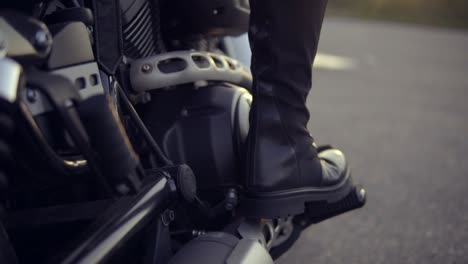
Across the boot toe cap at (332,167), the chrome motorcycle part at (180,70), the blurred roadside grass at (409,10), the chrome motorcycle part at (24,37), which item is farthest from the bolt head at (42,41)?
the blurred roadside grass at (409,10)

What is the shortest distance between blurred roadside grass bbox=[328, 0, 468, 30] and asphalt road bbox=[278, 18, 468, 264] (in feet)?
18.0

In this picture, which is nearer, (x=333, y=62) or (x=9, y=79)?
(x=9, y=79)

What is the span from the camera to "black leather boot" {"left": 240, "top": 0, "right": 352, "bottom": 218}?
3.91 feet

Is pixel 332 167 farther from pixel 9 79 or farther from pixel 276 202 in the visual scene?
pixel 9 79

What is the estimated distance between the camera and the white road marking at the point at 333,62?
5.82m

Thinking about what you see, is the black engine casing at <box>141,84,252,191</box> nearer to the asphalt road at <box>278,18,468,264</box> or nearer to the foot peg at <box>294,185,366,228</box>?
the foot peg at <box>294,185,366,228</box>

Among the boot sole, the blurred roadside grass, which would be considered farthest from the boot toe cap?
the blurred roadside grass

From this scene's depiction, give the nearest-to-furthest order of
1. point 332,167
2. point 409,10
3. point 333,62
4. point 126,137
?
point 126,137 < point 332,167 < point 333,62 < point 409,10

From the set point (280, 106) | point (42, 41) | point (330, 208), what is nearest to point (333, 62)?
point (330, 208)

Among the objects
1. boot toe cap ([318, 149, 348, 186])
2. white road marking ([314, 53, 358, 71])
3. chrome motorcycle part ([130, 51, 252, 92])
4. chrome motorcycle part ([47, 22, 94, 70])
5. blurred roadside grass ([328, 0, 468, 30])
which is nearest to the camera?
chrome motorcycle part ([47, 22, 94, 70])

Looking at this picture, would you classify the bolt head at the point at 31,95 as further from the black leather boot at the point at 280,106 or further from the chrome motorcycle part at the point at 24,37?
the black leather boot at the point at 280,106

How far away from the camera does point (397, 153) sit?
10.2 feet

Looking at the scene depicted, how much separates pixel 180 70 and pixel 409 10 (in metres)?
12.7

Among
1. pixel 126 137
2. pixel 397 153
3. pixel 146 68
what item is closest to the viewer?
pixel 126 137
